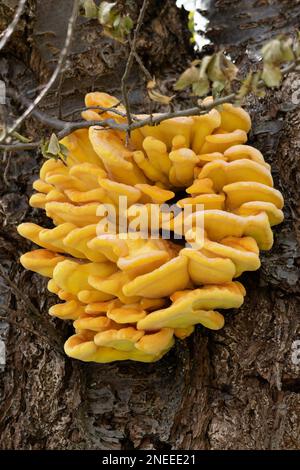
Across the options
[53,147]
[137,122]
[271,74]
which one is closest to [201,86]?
[271,74]

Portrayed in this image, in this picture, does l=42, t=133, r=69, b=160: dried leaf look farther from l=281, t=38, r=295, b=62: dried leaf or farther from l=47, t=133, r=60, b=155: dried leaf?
l=281, t=38, r=295, b=62: dried leaf

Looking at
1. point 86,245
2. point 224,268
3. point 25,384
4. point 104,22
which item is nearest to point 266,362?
point 224,268

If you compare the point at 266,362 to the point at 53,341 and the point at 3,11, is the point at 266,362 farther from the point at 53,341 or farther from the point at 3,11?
the point at 3,11

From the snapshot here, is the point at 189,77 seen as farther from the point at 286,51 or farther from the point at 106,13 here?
the point at 106,13

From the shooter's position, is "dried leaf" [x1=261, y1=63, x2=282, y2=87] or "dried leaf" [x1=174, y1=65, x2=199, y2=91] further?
"dried leaf" [x1=174, y1=65, x2=199, y2=91]

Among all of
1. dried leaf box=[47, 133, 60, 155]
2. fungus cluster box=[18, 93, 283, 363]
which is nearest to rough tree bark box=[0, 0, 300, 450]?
fungus cluster box=[18, 93, 283, 363]
